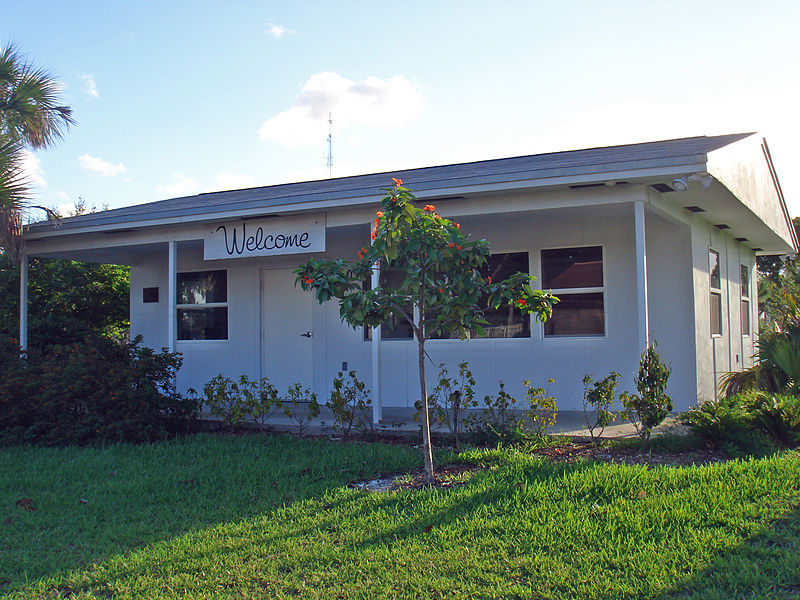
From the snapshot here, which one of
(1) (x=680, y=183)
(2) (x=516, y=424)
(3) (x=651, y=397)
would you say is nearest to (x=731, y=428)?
(3) (x=651, y=397)

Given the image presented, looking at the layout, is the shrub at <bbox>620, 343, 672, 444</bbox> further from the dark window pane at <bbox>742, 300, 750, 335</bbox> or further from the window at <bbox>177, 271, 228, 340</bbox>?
the window at <bbox>177, 271, 228, 340</bbox>

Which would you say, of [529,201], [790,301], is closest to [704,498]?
[529,201]

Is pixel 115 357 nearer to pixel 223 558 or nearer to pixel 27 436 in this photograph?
pixel 27 436

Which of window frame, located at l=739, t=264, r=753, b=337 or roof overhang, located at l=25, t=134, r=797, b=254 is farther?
window frame, located at l=739, t=264, r=753, b=337

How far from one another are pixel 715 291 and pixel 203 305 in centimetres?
797

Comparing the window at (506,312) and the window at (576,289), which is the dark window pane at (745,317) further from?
the window at (506,312)

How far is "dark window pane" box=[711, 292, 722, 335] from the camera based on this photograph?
1023 centimetres

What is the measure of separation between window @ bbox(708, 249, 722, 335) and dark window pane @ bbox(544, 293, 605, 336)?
80.8 inches

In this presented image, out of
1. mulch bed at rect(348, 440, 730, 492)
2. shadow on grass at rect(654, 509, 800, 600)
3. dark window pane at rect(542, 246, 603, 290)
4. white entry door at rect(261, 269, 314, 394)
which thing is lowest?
shadow on grass at rect(654, 509, 800, 600)

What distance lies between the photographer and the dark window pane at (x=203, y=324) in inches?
463

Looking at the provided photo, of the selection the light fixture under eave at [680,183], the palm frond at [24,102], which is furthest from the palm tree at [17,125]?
the light fixture under eave at [680,183]

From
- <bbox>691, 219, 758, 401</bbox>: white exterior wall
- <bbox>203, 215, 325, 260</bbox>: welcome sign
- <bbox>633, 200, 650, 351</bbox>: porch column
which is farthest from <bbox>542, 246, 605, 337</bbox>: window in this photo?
<bbox>203, 215, 325, 260</bbox>: welcome sign

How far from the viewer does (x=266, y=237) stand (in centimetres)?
914

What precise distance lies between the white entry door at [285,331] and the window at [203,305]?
802 millimetres
